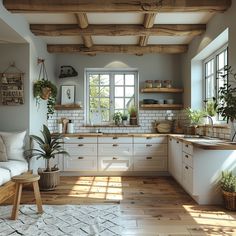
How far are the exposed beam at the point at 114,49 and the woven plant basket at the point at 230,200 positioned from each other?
343 centimetres

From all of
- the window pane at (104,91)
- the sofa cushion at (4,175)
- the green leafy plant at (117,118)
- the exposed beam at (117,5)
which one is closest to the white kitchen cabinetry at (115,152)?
the green leafy plant at (117,118)

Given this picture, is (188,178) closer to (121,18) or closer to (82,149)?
(82,149)

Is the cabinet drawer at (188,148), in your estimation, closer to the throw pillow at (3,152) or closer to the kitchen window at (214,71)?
the kitchen window at (214,71)

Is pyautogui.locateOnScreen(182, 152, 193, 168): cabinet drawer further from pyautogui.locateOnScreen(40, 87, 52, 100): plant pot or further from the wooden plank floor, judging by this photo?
pyautogui.locateOnScreen(40, 87, 52, 100): plant pot

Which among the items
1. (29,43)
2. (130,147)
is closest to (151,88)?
(130,147)

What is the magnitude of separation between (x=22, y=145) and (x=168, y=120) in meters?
3.34

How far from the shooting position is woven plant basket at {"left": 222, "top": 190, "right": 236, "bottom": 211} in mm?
3544

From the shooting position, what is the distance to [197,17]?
4520mm

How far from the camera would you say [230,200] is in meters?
3.58

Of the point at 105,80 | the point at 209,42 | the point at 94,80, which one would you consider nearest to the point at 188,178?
the point at 209,42

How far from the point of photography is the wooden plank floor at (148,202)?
9.96 feet

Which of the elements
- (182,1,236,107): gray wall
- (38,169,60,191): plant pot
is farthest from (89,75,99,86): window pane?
(38,169,60,191): plant pot

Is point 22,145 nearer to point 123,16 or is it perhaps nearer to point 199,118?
point 123,16

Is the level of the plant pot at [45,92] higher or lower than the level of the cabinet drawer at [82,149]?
higher
